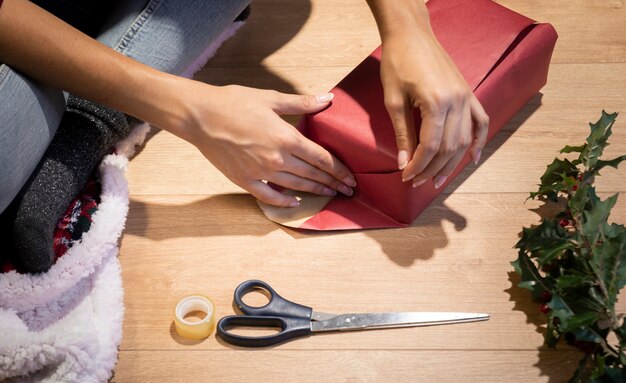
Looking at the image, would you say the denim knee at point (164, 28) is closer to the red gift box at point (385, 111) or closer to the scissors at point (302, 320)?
the red gift box at point (385, 111)

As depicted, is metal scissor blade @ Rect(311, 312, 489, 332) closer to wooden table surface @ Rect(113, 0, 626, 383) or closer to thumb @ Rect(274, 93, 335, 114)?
wooden table surface @ Rect(113, 0, 626, 383)

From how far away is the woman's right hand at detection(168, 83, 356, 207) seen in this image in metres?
0.90

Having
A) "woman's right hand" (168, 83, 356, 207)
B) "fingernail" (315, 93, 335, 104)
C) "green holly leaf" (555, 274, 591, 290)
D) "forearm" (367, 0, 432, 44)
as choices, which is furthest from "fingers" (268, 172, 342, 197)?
"green holly leaf" (555, 274, 591, 290)

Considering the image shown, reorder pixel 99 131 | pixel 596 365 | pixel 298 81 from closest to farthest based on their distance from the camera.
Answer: pixel 596 365, pixel 99 131, pixel 298 81

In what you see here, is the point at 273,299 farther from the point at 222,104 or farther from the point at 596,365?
the point at 596,365

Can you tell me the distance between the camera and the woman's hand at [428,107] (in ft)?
2.80

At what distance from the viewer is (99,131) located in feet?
3.31

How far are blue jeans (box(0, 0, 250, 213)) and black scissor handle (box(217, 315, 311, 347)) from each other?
32 cm

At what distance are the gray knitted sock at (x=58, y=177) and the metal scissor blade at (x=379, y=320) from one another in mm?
371

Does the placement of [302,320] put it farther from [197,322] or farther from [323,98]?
[323,98]

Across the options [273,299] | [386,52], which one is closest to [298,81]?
[386,52]

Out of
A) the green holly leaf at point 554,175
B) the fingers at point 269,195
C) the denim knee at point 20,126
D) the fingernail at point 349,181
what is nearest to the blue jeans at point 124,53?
the denim knee at point 20,126

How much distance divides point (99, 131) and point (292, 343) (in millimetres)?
408

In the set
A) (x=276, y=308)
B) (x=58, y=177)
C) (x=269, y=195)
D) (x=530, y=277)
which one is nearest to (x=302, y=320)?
(x=276, y=308)
